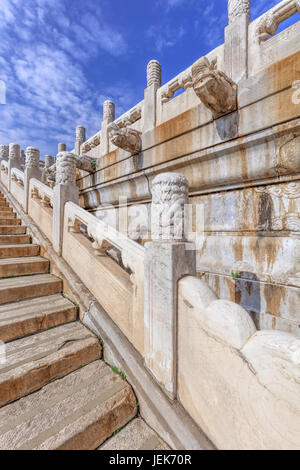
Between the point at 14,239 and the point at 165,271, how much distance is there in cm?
372

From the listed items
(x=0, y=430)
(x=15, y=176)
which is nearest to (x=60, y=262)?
(x=0, y=430)

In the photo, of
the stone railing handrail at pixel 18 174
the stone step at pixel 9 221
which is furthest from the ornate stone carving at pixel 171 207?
the stone railing handrail at pixel 18 174

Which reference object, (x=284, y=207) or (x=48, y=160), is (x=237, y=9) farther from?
(x=48, y=160)

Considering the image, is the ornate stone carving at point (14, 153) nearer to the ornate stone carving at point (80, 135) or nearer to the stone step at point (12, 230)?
the ornate stone carving at point (80, 135)

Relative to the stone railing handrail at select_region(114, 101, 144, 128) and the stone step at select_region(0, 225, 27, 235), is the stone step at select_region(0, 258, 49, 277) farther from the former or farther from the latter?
the stone railing handrail at select_region(114, 101, 144, 128)

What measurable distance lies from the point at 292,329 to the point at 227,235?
1357 millimetres

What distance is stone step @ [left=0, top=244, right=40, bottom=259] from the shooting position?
3.55 metres

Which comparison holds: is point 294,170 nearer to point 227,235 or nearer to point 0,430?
point 227,235

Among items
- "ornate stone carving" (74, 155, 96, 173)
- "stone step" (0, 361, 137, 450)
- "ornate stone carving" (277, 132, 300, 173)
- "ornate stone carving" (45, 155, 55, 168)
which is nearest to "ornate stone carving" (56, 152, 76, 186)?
"ornate stone carving" (74, 155, 96, 173)

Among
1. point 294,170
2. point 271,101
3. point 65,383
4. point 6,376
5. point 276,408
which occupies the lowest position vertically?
point 65,383

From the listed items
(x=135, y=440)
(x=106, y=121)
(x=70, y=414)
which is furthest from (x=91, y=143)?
(x=135, y=440)

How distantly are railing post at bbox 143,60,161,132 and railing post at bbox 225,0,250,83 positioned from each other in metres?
1.76

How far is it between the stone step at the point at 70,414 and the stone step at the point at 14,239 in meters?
3.11

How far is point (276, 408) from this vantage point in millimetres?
966
